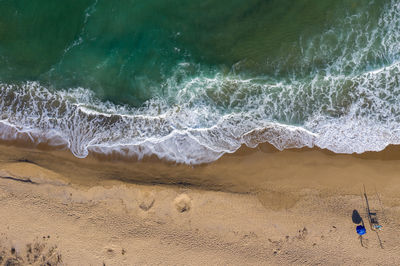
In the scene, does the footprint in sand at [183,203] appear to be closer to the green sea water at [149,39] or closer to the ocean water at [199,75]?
the ocean water at [199,75]

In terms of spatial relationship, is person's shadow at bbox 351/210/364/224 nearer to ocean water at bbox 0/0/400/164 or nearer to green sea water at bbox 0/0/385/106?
ocean water at bbox 0/0/400/164

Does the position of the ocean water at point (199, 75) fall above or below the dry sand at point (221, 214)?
above

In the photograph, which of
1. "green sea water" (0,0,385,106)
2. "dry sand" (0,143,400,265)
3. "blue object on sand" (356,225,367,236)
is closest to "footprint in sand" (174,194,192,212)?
"dry sand" (0,143,400,265)

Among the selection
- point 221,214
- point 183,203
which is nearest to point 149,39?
point 183,203

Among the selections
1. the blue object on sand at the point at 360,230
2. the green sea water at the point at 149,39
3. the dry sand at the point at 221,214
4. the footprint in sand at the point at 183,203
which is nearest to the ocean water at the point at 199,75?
the green sea water at the point at 149,39

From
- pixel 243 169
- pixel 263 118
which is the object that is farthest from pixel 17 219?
pixel 263 118

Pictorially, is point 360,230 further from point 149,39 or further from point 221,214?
point 149,39
